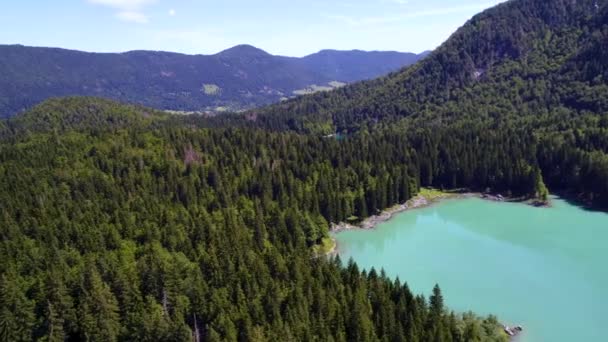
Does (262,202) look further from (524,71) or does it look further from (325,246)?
(524,71)

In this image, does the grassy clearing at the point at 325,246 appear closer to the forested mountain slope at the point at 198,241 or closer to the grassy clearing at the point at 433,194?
the forested mountain slope at the point at 198,241

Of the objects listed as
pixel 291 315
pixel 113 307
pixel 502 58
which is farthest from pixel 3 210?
pixel 502 58

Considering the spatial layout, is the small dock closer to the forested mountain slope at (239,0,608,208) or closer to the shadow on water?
the shadow on water

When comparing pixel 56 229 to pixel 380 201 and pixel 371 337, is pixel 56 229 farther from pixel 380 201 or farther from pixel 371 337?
pixel 380 201

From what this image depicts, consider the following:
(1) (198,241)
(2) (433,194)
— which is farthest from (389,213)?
(1) (198,241)

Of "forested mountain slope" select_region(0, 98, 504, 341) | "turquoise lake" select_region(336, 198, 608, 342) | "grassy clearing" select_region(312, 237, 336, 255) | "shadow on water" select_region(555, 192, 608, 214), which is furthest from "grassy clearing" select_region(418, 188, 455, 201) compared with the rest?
"grassy clearing" select_region(312, 237, 336, 255)
